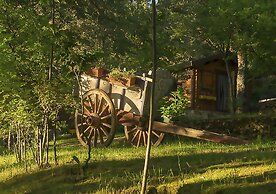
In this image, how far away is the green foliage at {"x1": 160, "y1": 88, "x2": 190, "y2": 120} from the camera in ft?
51.9

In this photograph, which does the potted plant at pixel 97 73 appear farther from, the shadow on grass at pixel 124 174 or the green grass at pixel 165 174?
the shadow on grass at pixel 124 174

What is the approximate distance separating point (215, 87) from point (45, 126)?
13.3 meters

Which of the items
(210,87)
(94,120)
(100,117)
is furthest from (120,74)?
(210,87)

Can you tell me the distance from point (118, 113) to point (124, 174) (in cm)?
554

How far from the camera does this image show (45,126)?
11234 mm

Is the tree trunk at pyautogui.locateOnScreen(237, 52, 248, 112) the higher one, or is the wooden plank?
the tree trunk at pyautogui.locateOnScreen(237, 52, 248, 112)

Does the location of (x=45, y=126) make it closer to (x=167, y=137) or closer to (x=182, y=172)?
(x=182, y=172)

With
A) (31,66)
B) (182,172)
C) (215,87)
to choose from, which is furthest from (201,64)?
(182,172)

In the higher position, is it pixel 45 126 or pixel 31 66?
pixel 31 66

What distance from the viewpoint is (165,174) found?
352 inches

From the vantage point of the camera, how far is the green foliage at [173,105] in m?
15.8

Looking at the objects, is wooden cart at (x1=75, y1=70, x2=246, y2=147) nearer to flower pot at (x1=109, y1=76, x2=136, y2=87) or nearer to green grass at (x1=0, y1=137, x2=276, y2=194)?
flower pot at (x1=109, y1=76, x2=136, y2=87)

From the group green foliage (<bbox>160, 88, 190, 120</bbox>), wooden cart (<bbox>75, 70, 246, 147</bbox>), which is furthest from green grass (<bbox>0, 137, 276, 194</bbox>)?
green foliage (<bbox>160, 88, 190, 120</bbox>)

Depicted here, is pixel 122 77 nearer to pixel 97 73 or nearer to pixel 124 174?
pixel 97 73
